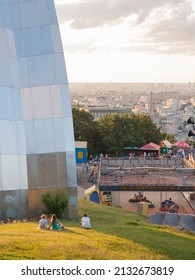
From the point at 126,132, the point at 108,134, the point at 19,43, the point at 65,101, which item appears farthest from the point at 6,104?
the point at 126,132

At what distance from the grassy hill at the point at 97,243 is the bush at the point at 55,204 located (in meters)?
0.96

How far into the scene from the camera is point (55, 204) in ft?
73.6

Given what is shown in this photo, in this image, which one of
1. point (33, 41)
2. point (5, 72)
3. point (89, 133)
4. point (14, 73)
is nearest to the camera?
point (5, 72)

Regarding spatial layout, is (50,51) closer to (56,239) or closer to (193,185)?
(56,239)

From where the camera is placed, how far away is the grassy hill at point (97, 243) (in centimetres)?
1395

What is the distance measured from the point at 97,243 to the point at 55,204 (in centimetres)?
697

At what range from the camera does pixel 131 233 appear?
18953 mm

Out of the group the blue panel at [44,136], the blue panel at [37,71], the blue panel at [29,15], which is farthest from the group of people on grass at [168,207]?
the blue panel at [29,15]

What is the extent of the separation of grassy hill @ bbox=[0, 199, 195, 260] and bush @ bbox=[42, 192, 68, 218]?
96 cm

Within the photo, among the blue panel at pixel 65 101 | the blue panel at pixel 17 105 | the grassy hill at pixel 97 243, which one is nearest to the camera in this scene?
the grassy hill at pixel 97 243

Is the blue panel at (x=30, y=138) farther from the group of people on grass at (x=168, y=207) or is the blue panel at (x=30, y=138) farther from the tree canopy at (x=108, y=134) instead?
the tree canopy at (x=108, y=134)

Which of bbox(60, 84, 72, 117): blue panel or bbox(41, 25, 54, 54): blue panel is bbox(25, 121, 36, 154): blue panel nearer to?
bbox(60, 84, 72, 117): blue panel

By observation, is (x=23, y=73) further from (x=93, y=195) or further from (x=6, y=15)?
(x=93, y=195)

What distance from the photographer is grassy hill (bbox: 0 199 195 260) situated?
13.9m
